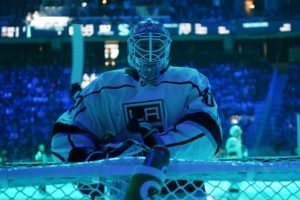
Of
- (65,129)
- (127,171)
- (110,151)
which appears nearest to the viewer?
(127,171)

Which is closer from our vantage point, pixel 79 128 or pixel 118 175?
pixel 118 175

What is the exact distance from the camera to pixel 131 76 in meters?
1.38

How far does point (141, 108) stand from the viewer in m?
1.33

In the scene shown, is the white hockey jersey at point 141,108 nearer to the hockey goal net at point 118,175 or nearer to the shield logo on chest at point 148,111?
the shield logo on chest at point 148,111

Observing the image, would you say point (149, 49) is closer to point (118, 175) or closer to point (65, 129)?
point (65, 129)

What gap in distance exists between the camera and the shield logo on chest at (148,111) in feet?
4.35

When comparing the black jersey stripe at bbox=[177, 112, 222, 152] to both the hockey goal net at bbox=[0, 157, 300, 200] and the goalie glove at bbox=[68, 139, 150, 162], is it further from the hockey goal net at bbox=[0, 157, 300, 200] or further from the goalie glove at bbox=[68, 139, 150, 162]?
the hockey goal net at bbox=[0, 157, 300, 200]

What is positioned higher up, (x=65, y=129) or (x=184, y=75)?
(x=184, y=75)

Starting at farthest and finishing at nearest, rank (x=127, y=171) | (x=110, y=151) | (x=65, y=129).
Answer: (x=65, y=129), (x=110, y=151), (x=127, y=171)

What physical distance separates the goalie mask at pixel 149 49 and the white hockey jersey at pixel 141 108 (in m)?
0.03

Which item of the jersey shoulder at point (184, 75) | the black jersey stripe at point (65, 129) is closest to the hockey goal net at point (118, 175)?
the black jersey stripe at point (65, 129)

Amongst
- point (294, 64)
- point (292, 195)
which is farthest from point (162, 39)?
point (294, 64)

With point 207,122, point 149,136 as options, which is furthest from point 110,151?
point 207,122

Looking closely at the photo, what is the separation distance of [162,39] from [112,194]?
1.72 feet
